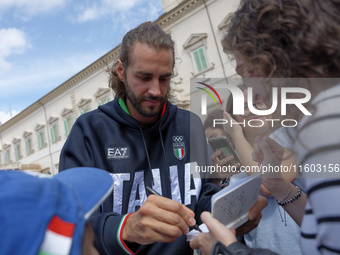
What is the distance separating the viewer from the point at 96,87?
17.8 meters

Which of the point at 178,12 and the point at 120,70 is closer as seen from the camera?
the point at 120,70

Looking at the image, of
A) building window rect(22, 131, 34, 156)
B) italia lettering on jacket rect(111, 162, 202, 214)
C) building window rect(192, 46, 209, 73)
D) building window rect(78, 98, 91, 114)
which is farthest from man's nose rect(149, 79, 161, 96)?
building window rect(22, 131, 34, 156)

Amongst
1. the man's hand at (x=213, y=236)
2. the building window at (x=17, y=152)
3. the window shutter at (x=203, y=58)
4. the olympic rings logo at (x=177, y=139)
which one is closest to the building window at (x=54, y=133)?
the building window at (x=17, y=152)

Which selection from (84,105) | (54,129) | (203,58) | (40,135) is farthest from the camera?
(40,135)

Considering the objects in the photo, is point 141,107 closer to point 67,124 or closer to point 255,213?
point 255,213

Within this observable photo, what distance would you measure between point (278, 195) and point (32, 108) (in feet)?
79.9

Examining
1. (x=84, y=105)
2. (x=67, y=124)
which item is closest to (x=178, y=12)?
(x=84, y=105)

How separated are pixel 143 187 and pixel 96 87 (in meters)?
17.1

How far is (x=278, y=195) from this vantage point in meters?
1.48

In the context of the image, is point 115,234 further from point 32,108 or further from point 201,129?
point 32,108

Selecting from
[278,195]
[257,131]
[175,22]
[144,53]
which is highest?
[175,22]

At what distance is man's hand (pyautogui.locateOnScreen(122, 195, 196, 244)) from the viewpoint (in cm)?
106

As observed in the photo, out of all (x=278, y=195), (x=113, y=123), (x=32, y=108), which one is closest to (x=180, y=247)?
(x=278, y=195)

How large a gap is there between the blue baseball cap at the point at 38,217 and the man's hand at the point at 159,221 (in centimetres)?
39
